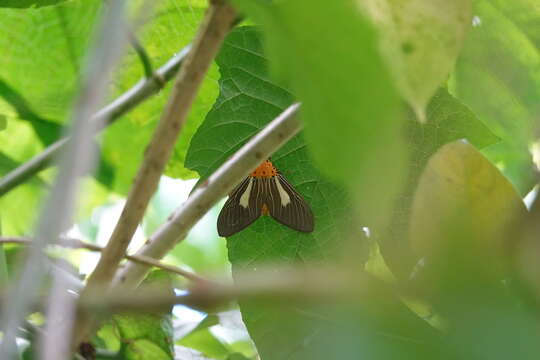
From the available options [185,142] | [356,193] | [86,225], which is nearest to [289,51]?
[356,193]

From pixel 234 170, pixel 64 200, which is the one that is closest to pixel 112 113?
pixel 234 170

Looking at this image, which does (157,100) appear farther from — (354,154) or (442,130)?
(354,154)

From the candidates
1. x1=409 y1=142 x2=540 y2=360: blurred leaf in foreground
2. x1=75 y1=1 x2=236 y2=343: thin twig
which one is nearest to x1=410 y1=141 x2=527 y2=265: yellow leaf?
x1=409 y1=142 x2=540 y2=360: blurred leaf in foreground

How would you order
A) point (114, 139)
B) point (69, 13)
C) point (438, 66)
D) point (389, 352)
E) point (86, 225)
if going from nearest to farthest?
point (389, 352)
point (438, 66)
point (69, 13)
point (114, 139)
point (86, 225)

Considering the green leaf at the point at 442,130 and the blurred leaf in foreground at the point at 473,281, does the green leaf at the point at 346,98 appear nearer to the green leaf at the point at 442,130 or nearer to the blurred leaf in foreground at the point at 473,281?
the blurred leaf in foreground at the point at 473,281

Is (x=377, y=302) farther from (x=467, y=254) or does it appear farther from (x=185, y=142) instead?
(x=185, y=142)

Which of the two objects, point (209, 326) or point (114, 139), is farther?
point (114, 139)
